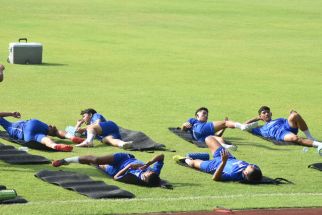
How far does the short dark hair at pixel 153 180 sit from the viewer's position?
1698 cm

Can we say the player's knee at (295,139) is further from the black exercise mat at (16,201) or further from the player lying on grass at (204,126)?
the black exercise mat at (16,201)

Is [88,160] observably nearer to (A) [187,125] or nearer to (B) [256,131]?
(A) [187,125]

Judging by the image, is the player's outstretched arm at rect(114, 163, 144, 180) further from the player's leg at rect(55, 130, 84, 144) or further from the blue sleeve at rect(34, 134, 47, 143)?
the player's leg at rect(55, 130, 84, 144)

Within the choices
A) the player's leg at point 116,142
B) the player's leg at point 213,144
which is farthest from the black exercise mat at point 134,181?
the player's leg at point 116,142

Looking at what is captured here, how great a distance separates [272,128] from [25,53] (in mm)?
13468

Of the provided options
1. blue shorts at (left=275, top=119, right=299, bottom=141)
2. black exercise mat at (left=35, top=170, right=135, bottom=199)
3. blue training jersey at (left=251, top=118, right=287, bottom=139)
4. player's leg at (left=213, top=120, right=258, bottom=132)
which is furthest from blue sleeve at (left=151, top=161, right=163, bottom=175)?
blue training jersey at (left=251, top=118, right=287, bottom=139)

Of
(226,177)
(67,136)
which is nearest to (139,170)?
(226,177)

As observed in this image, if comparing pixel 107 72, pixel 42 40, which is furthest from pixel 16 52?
Answer: pixel 42 40

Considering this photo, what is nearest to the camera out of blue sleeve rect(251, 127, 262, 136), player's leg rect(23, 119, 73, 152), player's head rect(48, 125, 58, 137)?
player's leg rect(23, 119, 73, 152)

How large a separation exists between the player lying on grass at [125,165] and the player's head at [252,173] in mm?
1536

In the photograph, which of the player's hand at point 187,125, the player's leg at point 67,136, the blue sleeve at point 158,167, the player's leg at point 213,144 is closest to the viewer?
the blue sleeve at point 158,167

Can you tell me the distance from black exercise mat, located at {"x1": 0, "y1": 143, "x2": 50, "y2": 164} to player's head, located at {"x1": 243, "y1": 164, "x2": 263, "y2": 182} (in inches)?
150

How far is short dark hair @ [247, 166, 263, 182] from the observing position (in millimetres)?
17594

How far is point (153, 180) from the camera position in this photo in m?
17.0
